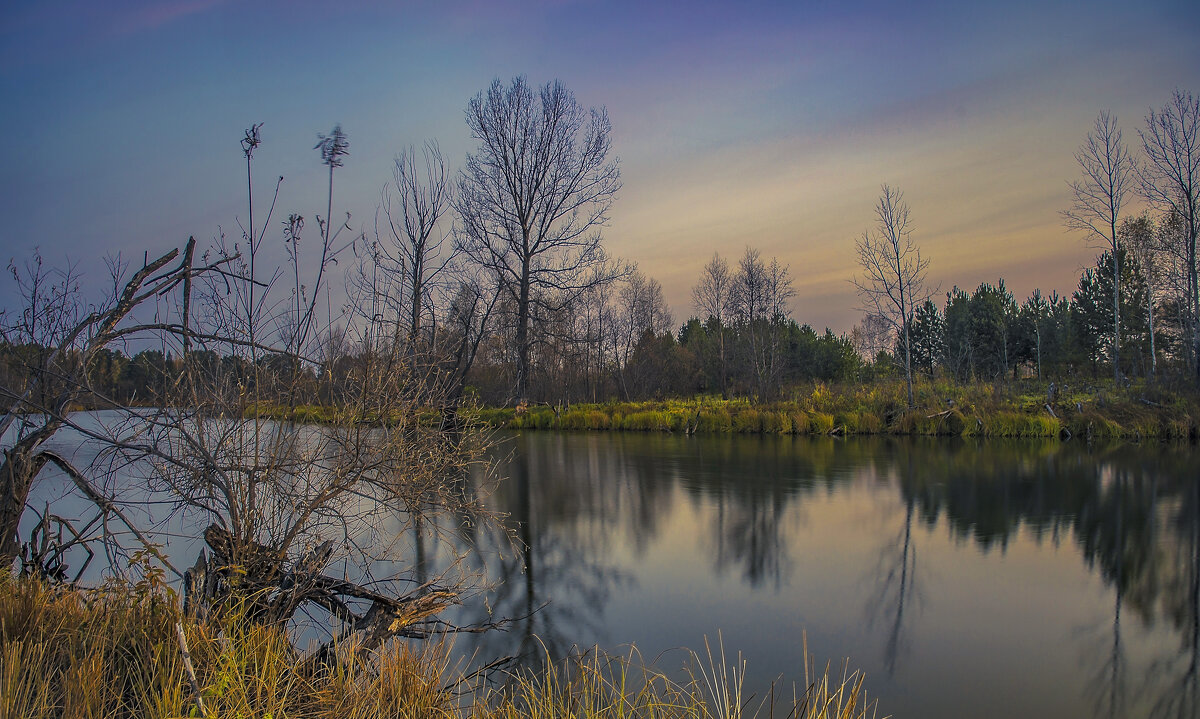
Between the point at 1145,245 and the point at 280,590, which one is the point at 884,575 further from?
the point at 1145,245

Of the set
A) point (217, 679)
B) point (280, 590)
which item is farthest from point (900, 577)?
point (217, 679)

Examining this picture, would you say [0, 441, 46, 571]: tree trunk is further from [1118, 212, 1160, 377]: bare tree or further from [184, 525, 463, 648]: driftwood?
[1118, 212, 1160, 377]: bare tree

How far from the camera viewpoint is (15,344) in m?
4.89

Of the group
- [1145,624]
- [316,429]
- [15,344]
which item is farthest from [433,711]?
[1145,624]

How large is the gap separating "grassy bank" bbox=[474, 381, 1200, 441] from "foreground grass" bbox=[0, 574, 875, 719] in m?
14.4

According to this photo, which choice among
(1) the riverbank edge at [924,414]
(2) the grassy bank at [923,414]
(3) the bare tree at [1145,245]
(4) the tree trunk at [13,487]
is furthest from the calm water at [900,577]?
(3) the bare tree at [1145,245]

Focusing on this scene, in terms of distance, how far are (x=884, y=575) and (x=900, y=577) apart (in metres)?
0.16

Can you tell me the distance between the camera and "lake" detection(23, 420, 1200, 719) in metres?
4.67

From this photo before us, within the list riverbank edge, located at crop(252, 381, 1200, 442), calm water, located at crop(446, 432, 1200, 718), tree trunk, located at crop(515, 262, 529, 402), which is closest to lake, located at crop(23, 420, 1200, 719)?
calm water, located at crop(446, 432, 1200, 718)

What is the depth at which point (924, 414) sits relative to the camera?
20172mm

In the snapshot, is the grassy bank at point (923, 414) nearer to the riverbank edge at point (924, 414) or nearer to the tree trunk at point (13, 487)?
the riverbank edge at point (924, 414)

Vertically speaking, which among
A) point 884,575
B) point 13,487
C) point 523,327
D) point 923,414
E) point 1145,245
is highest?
point 1145,245

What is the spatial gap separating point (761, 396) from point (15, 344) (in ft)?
77.2

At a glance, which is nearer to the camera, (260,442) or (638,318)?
(260,442)
